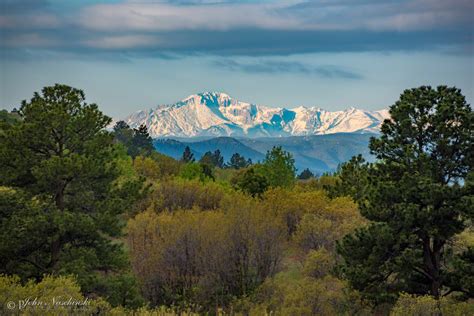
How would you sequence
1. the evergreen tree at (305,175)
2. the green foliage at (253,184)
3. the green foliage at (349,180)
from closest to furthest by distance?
the green foliage at (349,180), the green foliage at (253,184), the evergreen tree at (305,175)

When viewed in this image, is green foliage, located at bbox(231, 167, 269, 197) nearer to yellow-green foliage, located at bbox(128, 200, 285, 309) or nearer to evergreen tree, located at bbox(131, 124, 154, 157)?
yellow-green foliage, located at bbox(128, 200, 285, 309)

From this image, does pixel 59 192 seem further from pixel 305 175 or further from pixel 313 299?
pixel 305 175

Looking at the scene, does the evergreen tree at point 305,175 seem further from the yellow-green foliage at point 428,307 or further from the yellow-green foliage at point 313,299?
the yellow-green foliage at point 428,307

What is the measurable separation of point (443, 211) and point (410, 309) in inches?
212

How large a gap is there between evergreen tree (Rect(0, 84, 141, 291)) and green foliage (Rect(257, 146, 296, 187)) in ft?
131

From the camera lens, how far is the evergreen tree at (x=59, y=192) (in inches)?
987

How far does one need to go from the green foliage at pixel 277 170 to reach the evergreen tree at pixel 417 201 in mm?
40251

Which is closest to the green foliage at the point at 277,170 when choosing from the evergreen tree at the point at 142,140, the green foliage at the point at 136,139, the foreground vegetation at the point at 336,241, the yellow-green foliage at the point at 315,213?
the yellow-green foliage at the point at 315,213

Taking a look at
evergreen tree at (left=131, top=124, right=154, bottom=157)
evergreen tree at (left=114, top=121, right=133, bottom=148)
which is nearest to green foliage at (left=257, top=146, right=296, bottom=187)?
evergreen tree at (left=131, top=124, right=154, bottom=157)

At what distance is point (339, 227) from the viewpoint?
3847cm

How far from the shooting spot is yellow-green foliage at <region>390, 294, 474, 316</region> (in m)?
20.0

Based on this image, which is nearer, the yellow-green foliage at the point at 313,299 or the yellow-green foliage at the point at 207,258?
the yellow-green foliage at the point at 313,299

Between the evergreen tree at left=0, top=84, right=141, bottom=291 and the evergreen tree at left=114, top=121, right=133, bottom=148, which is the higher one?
the evergreen tree at left=114, top=121, right=133, bottom=148

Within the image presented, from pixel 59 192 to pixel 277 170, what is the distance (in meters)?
42.7
